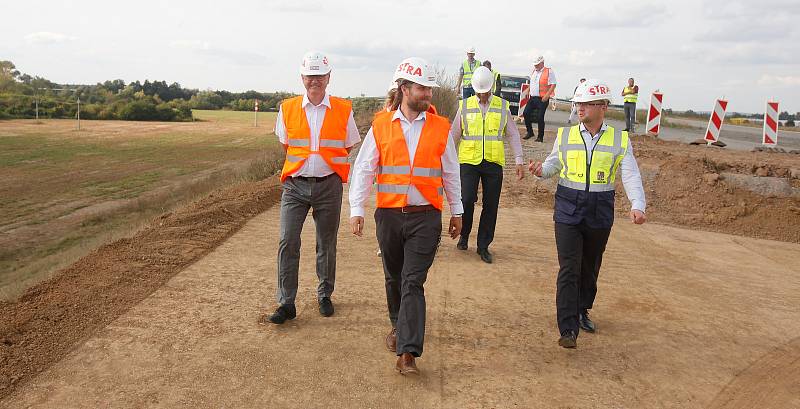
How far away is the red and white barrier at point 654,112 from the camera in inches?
728

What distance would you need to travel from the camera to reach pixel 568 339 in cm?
491

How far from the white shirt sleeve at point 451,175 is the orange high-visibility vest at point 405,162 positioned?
0.08 metres

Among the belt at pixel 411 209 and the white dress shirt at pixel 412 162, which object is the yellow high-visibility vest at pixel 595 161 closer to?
the white dress shirt at pixel 412 162

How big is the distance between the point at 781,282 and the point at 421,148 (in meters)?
5.14

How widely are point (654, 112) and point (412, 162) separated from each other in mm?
16267

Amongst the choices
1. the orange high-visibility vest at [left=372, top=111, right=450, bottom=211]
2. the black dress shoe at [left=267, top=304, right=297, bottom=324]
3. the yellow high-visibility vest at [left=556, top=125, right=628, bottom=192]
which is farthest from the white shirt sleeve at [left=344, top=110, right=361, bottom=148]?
the yellow high-visibility vest at [left=556, top=125, right=628, bottom=192]

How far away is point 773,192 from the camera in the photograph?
10.6 meters

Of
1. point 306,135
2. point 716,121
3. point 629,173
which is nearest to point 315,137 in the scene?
point 306,135

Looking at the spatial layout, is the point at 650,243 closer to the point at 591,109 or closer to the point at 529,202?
the point at 529,202

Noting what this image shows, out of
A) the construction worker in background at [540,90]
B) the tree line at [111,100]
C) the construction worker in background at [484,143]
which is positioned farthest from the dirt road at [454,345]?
the tree line at [111,100]

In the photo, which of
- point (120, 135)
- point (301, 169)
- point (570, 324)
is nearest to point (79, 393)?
point (301, 169)

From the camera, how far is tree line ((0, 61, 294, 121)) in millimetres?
43375

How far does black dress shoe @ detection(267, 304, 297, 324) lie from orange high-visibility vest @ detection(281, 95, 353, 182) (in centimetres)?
109

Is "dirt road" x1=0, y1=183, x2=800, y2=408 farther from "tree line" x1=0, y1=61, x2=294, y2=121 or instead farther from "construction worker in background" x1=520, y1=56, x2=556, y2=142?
"tree line" x1=0, y1=61, x2=294, y2=121
